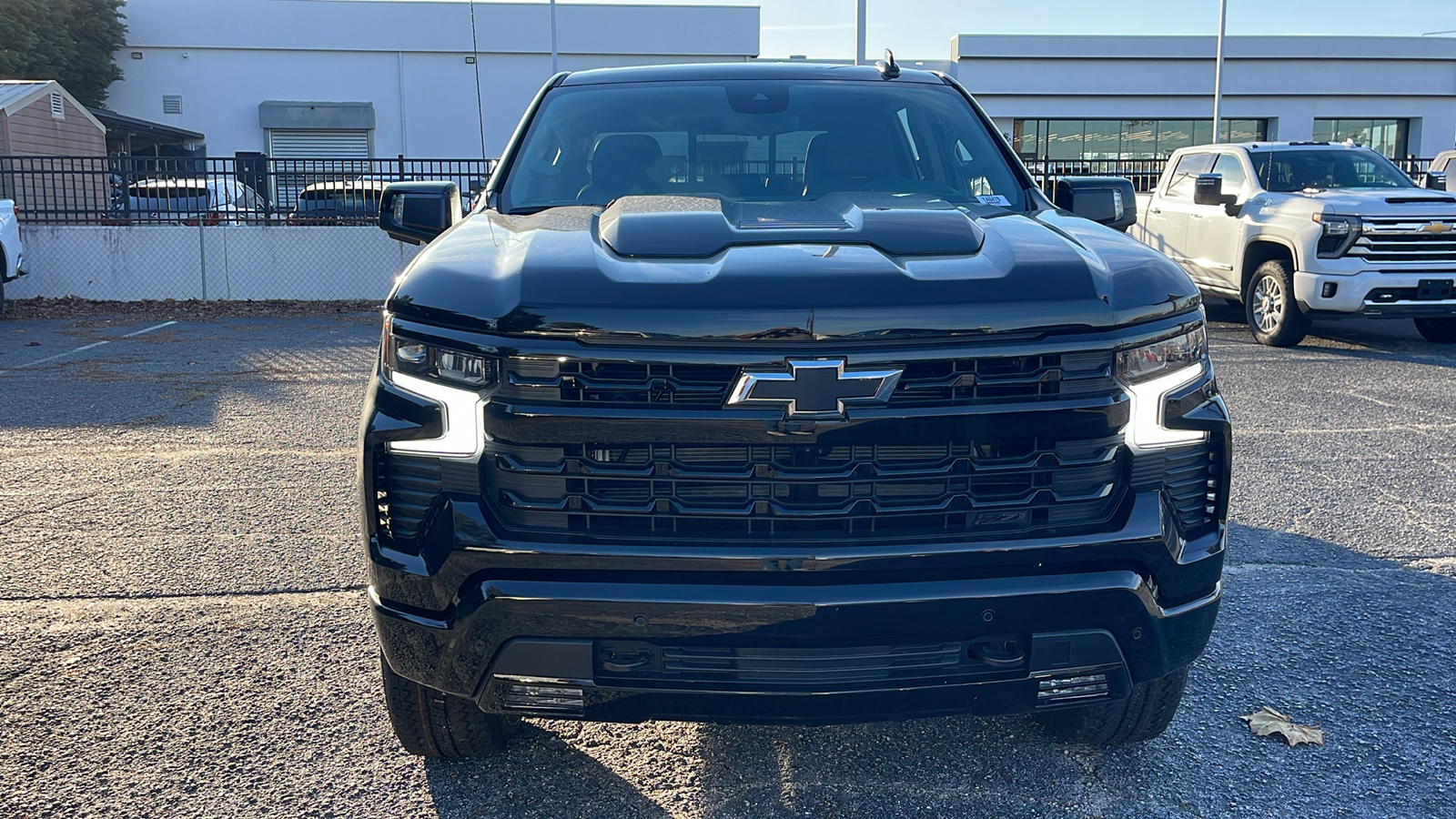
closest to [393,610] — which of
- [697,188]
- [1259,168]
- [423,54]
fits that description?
[697,188]

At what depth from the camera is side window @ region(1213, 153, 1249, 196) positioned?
36.8 ft

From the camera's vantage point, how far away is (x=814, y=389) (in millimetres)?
2193

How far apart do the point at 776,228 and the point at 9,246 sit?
44.4 ft

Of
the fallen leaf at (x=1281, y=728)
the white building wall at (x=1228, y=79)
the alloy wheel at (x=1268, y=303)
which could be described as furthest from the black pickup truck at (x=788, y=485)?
the white building wall at (x=1228, y=79)

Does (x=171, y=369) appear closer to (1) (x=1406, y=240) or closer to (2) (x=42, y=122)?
(1) (x=1406, y=240)

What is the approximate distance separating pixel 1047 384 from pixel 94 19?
43020 mm

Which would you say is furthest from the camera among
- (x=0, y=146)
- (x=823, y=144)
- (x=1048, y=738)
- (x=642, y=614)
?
(x=0, y=146)

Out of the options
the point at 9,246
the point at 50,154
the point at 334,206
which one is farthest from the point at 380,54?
the point at 9,246

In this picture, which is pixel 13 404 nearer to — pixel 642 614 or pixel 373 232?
pixel 642 614

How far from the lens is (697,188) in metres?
3.52

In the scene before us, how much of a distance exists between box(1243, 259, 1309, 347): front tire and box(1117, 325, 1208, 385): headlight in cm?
884

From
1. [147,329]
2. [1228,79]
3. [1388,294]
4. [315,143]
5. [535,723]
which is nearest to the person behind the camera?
[535,723]

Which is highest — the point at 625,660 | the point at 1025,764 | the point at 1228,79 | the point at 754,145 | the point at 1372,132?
the point at 1228,79

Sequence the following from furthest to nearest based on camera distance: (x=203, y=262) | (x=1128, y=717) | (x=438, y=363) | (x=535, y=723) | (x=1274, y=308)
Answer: (x=203, y=262) < (x=1274, y=308) < (x=535, y=723) < (x=1128, y=717) < (x=438, y=363)
